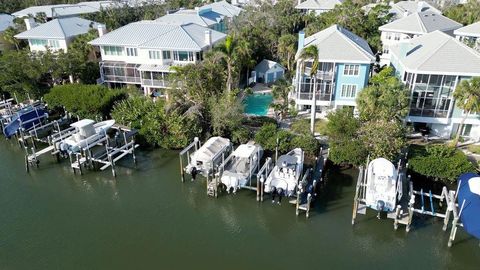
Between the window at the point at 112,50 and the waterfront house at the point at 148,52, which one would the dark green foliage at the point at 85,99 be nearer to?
the waterfront house at the point at 148,52

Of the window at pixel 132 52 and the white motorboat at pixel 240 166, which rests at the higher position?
the window at pixel 132 52

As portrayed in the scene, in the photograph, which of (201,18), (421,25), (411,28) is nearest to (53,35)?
(201,18)

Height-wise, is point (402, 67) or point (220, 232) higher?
point (402, 67)

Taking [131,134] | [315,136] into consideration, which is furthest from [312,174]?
[131,134]

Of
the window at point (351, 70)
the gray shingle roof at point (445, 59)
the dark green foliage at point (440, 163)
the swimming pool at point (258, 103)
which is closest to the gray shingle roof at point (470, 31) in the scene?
the gray shingle roof at point (445, 59)

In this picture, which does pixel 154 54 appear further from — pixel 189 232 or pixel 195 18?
pixel 189 232

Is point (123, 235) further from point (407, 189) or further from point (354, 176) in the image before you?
point (407, 189)

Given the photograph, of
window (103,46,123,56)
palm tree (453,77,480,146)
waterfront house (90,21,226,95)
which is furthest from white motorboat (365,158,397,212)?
window (103,46,123,56)
